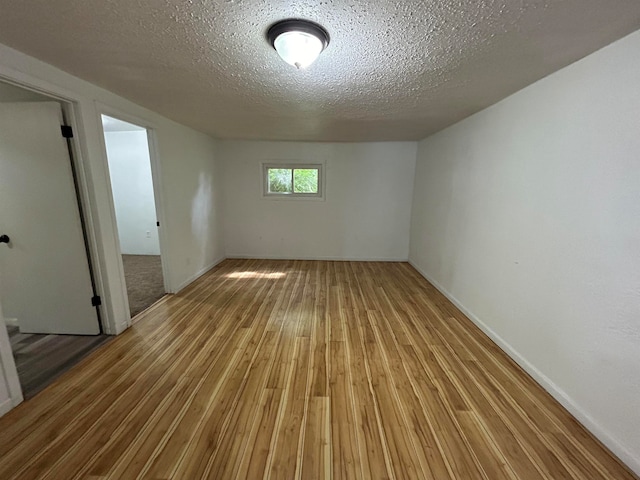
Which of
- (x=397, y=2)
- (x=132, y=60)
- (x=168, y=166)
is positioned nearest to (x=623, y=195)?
(x=397, y=2)

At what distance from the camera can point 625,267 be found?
55.1 inches

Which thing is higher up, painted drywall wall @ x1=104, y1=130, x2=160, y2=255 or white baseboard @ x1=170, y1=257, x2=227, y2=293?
painted drywall wall @ x1=104, y1=130, x2=160, y2=255

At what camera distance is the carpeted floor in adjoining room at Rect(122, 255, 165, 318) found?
324 centimetres

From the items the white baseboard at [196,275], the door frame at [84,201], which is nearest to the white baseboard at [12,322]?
the door frame at [84,201]

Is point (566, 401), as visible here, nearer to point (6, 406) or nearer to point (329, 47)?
point (329, 47)

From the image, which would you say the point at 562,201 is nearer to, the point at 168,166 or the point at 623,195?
the point at 623,195

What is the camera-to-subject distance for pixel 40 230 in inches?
89.0

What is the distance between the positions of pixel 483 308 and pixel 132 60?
11.7ft

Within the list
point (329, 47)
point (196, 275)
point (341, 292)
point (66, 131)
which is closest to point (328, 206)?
point (341, 292)

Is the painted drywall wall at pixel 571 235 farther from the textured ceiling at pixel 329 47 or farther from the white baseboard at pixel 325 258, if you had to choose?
the white baseboard at pixel 325 258

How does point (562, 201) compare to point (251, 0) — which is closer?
point (251, 0)

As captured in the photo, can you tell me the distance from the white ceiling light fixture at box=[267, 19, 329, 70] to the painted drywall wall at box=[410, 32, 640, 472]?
5.33ft

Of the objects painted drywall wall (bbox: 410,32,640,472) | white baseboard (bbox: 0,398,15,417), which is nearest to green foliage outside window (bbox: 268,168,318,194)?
→ painted drywall wall (bbox: 410,32,640,472)

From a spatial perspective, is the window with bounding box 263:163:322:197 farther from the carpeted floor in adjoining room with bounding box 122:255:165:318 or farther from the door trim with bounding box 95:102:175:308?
the carpeted floor in adjoining room with bounding box 122:255:165:318
